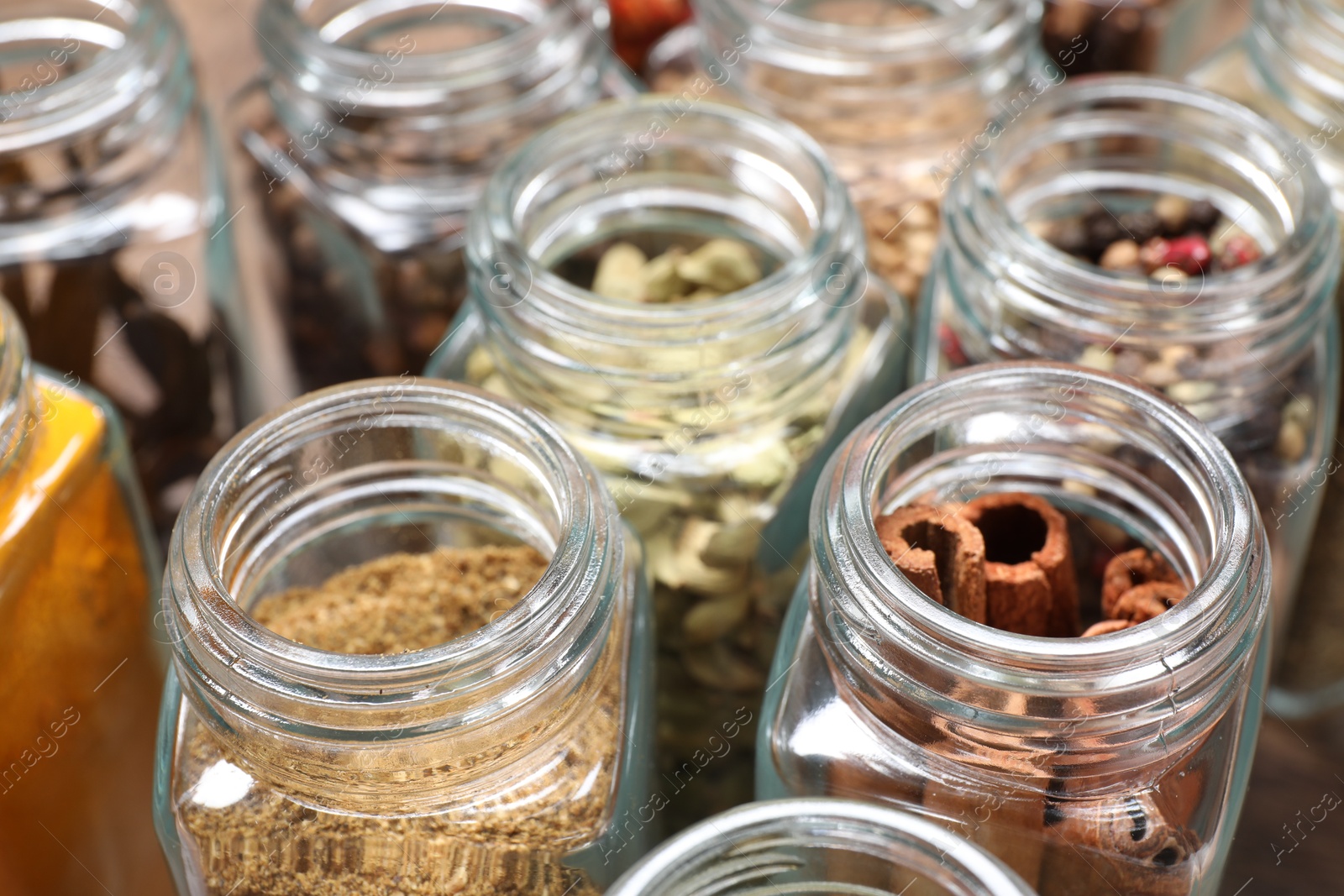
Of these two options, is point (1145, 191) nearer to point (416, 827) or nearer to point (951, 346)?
point (951, 346)

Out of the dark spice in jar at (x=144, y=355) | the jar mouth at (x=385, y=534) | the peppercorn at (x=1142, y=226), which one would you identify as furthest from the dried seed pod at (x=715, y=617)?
the dark spice in jar at (x=144, y=355)

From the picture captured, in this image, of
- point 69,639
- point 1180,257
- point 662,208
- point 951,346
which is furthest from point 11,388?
point 1180,257

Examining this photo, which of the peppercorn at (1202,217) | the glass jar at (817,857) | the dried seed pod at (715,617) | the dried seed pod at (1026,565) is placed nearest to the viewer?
the glass jar at (817,857)

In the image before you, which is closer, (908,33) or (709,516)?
(709,516)

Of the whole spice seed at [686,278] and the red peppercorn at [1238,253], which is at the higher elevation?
the whole spice seed at [686,278]

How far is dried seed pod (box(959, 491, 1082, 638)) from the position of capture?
22.6 inches

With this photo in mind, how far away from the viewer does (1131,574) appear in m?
0.61

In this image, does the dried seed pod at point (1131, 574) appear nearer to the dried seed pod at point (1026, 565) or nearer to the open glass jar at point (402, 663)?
the dried seed pod at point (1026, 565)

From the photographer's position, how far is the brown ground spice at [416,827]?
1.71 feet

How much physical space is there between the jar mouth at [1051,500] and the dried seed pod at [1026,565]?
3 centimetres

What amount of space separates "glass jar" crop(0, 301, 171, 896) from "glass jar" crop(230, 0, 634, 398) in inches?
8.7

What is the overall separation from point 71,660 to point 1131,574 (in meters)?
0.51

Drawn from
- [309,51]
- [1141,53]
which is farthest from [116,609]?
[1141,53]

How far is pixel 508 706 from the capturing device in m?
0.50
